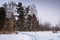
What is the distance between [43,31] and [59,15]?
0.52m

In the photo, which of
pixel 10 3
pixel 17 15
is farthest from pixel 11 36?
pixel 10 3

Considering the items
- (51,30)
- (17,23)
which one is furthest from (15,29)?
(51,30)

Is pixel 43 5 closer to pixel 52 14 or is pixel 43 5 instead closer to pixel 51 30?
pixel 52 14

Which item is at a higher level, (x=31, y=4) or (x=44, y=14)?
(x=31, y=4)

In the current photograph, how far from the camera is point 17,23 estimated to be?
252cm

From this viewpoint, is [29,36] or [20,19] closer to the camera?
[20,19]

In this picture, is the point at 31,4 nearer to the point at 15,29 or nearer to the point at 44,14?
the point at 44,14

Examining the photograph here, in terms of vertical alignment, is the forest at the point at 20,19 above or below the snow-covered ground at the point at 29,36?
above

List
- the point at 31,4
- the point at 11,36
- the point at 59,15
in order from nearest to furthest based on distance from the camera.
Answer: the point at 11,36, the point at 31,4, the point at 59,15

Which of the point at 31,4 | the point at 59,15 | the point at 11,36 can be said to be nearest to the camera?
the point at 11,36

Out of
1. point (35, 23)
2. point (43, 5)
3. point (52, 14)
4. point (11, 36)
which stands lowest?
point (11, 36)

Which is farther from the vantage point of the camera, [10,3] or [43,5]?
[43,5]

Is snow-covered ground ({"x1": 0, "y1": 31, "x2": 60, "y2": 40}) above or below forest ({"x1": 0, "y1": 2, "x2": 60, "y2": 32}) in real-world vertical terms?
below

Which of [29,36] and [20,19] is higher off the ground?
[20,19]
